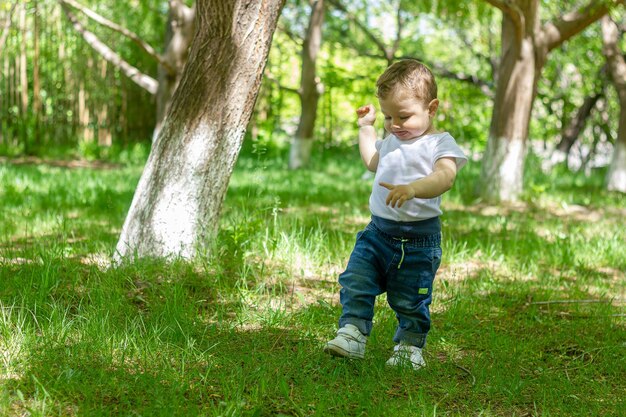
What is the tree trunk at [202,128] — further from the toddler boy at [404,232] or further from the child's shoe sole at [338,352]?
the child's shoe sole at [338,352]

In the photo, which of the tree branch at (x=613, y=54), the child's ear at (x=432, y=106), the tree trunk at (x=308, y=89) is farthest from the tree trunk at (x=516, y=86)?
the child's ear at (x=432, y=106)

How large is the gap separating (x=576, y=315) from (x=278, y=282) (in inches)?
67.2

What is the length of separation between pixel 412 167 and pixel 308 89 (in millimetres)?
9507

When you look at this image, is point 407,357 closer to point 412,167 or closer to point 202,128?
point 412,167

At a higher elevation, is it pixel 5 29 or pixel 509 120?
pixel 5 29

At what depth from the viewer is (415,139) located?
316cm

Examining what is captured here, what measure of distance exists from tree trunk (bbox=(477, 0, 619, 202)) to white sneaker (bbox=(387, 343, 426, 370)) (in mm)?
5670

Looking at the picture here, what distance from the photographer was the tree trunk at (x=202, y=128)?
4.20 metres

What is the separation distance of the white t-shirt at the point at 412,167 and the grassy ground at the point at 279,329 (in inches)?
26.0

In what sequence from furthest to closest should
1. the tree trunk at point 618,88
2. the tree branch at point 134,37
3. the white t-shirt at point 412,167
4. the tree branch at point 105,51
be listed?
the tree trunk at point 618,88
the tree branch at point 105,51
the tree branch at point 134,37
the white t-shirt at point 412,167

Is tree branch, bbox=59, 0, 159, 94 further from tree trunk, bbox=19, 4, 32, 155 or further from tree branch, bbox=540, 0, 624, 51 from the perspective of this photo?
tree branch, bbox=540, 0, 624, 51

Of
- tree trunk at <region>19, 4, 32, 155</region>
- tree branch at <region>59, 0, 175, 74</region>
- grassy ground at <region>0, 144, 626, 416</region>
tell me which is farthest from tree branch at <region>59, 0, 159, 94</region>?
grassy ground at <region>0, 144, 626, 416</region>

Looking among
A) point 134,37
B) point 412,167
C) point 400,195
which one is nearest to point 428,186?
point 400,195

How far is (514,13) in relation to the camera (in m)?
7.85
